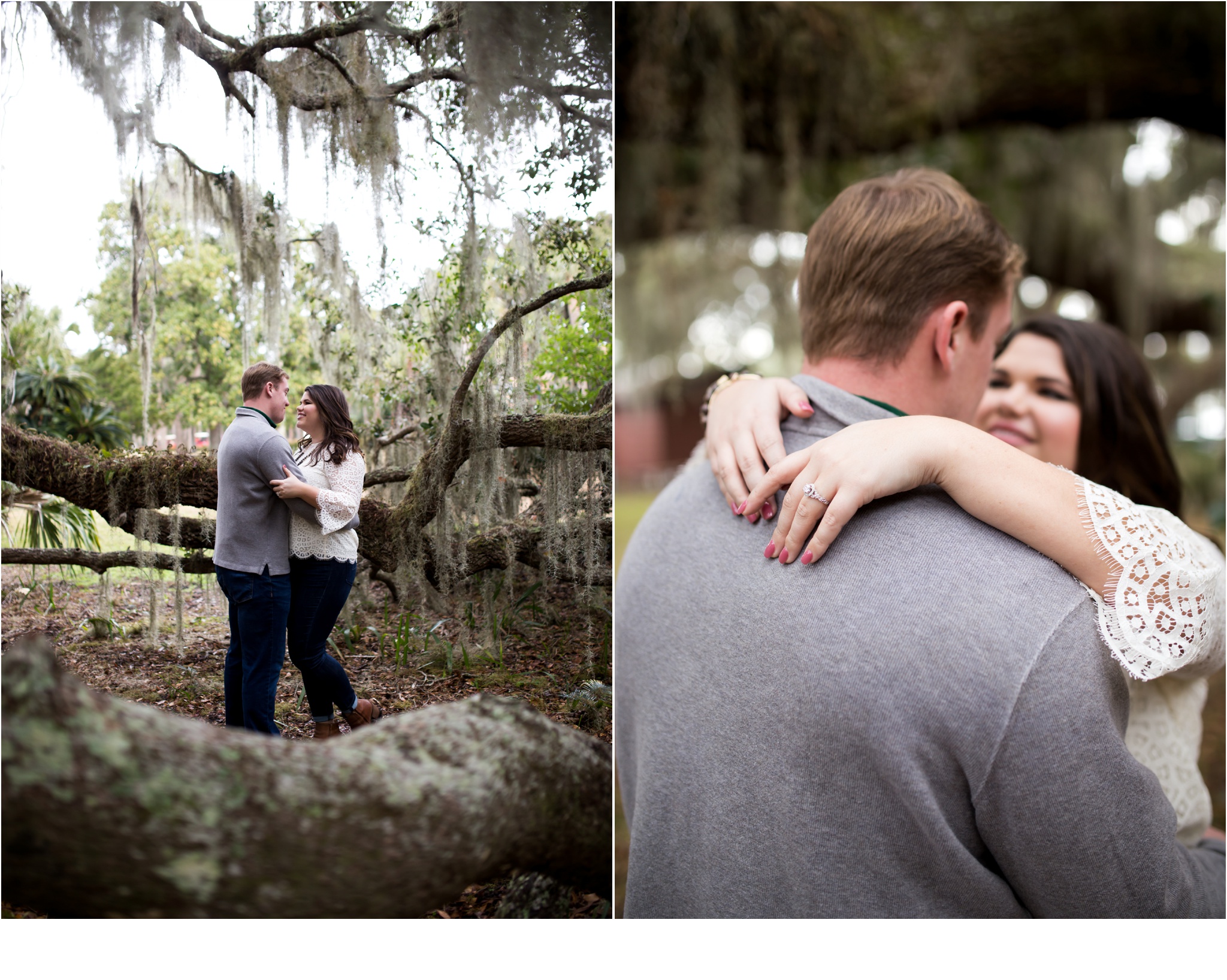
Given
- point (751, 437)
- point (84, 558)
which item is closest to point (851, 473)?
point (751, 437)

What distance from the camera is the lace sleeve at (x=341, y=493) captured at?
1410mm

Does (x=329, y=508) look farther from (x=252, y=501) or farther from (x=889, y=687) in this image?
(x=889, y=687)

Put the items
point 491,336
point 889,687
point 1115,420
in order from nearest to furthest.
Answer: point 889,687, point 491,336, point 1115,420

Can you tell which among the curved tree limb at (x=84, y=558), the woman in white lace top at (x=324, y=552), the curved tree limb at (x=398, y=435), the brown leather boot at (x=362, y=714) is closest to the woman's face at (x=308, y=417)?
the woman in white lace top at (x=324, y=552)

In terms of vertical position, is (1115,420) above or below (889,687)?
above

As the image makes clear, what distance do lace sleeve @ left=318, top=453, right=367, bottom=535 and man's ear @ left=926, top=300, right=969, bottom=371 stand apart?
39.9 inches

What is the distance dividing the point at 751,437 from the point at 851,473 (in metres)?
0.20

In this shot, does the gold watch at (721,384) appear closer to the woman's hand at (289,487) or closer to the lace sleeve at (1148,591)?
the lace sleeve at (1148,591)

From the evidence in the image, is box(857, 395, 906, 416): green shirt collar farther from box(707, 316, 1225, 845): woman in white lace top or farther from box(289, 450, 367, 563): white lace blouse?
box(289, 450, 367, 563): white lace blouse

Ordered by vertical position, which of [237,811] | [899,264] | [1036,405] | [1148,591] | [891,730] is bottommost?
[237,811]

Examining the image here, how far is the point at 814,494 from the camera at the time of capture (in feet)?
3.55

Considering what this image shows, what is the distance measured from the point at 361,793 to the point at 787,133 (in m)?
3.01

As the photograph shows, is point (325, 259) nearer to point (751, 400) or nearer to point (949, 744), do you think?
point (751, 400)

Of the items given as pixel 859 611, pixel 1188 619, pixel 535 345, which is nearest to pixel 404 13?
pixel 535 345
